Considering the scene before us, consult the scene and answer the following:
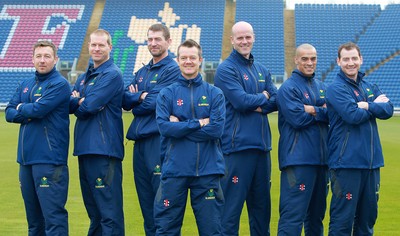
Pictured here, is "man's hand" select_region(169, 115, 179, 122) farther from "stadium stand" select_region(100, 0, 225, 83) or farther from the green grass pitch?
"stadium stand" select_region(100, 0, 225, 83)

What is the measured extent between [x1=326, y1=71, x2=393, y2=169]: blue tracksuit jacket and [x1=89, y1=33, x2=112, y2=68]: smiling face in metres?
2.30

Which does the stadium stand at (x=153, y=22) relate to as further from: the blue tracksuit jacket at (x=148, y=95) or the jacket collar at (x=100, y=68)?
the jacket collar at (x=100, y=68)

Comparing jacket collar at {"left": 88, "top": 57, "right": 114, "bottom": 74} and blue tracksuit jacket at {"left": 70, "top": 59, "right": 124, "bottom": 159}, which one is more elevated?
jacket collar at {"left": 88, "top": 57, "right": 114, "bottom": 74}

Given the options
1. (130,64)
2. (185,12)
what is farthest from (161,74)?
(185,12)

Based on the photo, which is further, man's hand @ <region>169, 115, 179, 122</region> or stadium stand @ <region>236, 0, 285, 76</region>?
stadium stand @ <region>236, 0, 285, 76</region>

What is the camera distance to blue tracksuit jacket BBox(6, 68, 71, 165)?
21.1 feet

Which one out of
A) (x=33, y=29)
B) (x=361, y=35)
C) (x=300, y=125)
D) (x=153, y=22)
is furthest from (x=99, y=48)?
(x=33, y=29)

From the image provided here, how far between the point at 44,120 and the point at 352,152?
3.01 m

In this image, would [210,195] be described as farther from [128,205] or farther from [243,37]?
[128,205]

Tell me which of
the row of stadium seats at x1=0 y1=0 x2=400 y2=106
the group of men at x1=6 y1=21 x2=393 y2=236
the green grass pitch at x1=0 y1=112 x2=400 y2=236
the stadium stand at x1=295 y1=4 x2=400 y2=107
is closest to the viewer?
the group of men at x1=6 y1=21 x2=393 y2=236

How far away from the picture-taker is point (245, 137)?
666 centimetres

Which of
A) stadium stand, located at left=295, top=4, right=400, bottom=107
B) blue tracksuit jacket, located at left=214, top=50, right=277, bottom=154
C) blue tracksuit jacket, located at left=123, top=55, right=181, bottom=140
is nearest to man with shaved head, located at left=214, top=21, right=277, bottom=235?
blue tracksuit jacket, located at left=214, top=50, right=277, bottom=154

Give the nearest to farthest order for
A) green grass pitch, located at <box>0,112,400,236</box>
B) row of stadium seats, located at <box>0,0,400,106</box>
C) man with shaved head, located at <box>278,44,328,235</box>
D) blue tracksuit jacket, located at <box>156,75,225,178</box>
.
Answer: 1. blue tracksuit jacket, located at <box>156,75,225,178</box>
2. man with shaved head, located at <box>278,44,328,235</box>
3. green grass pitch, located at <box>0,112,400,236</box>
4. row of stadium seats, located at <box>0,0,400,106</box>

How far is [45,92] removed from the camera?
21.4 ft
